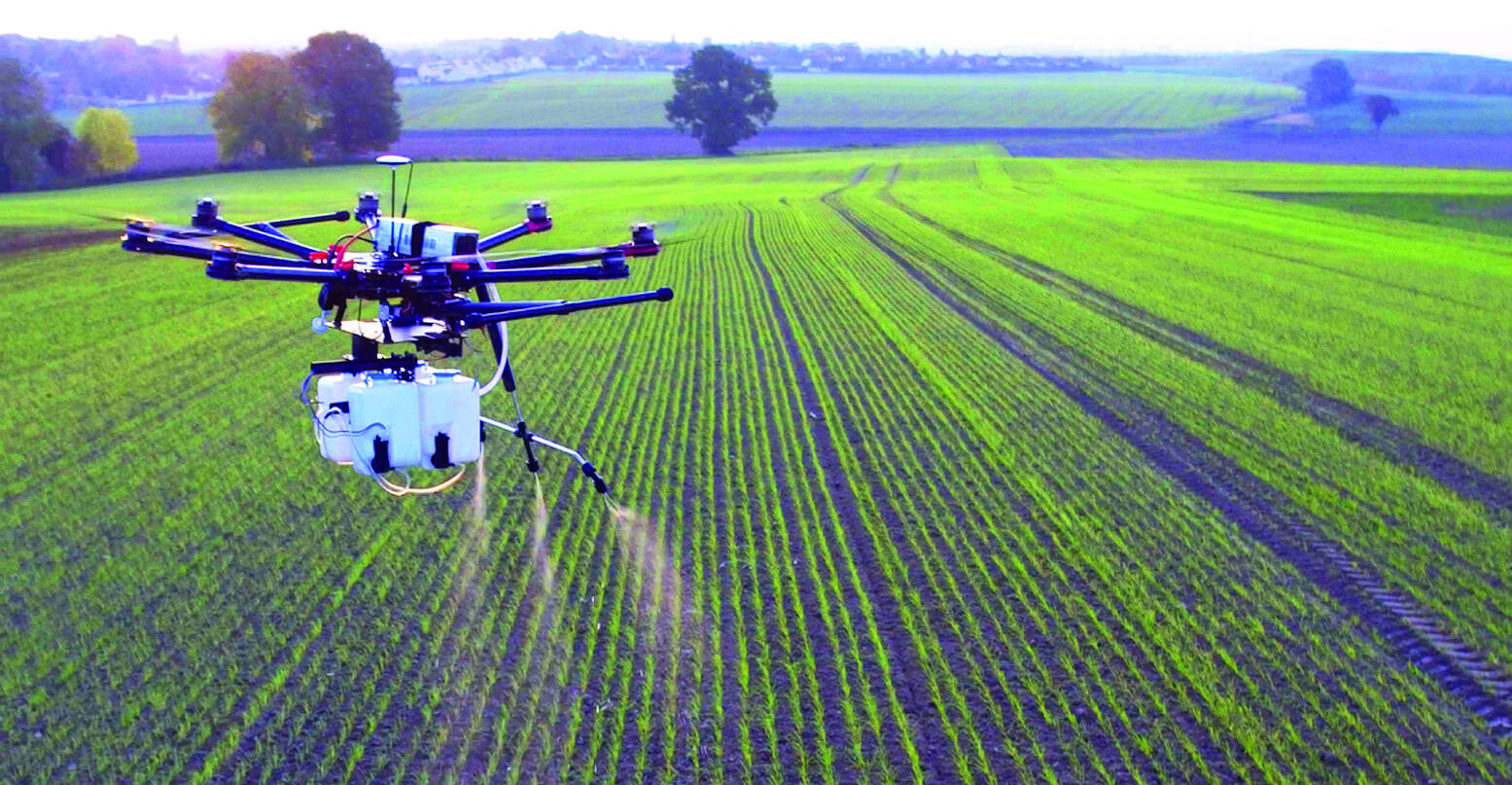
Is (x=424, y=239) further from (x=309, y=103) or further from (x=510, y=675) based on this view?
(x=309, y=103)

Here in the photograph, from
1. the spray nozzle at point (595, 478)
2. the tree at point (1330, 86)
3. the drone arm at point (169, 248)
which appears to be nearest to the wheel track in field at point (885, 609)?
the spray nozzle at point (595, 478)

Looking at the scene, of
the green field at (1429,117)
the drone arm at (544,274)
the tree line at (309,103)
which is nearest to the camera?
the drone arm at (544,274)

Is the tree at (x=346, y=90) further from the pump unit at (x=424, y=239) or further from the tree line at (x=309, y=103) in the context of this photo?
the pump unit at (x=424, y=239)

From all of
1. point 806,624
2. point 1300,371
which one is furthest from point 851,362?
point 806,624

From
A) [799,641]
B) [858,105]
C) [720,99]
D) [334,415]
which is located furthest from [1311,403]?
[858,105]

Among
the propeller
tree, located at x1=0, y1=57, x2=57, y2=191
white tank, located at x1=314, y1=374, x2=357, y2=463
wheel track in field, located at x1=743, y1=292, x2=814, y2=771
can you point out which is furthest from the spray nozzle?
tree, located at x1=0, y1=57, x2=57, y2=191

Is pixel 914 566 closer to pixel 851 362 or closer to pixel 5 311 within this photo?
pixel 851 362

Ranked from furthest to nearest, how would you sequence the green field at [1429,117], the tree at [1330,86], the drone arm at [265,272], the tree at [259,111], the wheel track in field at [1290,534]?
1. the tree at [1330,86]
2. the green field at [1429,117]
3. the tree at [259,111]
4. the wheel track in field at [1290,534]
5. the drone arm at [265,272]

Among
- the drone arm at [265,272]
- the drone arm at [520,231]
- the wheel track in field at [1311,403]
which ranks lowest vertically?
the wheel track in field at [1311,403]

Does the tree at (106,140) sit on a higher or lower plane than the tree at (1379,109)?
lower
